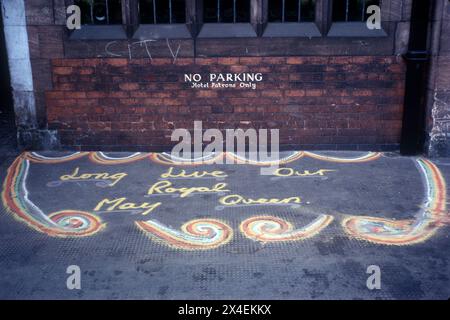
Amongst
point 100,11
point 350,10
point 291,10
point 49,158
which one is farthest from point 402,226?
point 100,11

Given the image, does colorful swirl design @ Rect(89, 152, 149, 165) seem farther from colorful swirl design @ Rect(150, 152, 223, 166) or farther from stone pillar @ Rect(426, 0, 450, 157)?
stone pillar @ Rect(426, 0, 450, 157)

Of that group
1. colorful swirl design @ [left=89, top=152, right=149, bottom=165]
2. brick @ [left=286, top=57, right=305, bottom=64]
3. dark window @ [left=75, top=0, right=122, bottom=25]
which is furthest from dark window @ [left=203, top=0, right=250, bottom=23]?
colorful swirl design @ [left=89, top=152, right=149, bottom=165]

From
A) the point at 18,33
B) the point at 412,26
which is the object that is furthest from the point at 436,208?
the point at 18,33

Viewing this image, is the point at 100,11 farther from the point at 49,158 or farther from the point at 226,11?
the point at 49,158

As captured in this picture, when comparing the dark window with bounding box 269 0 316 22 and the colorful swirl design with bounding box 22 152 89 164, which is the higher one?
the dark window with bounding box 269 0 316 22

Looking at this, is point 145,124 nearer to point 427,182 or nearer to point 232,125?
point 232,125

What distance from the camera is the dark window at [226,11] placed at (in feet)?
21.9

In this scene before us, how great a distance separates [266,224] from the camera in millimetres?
4695

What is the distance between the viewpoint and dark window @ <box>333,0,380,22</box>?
6.61 meters

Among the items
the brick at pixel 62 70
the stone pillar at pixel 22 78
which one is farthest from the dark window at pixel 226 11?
the stone pillar at pixel 22 78

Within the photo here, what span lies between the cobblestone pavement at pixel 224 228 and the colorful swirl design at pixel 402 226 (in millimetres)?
12

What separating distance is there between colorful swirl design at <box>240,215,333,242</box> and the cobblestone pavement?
0.4 inches
